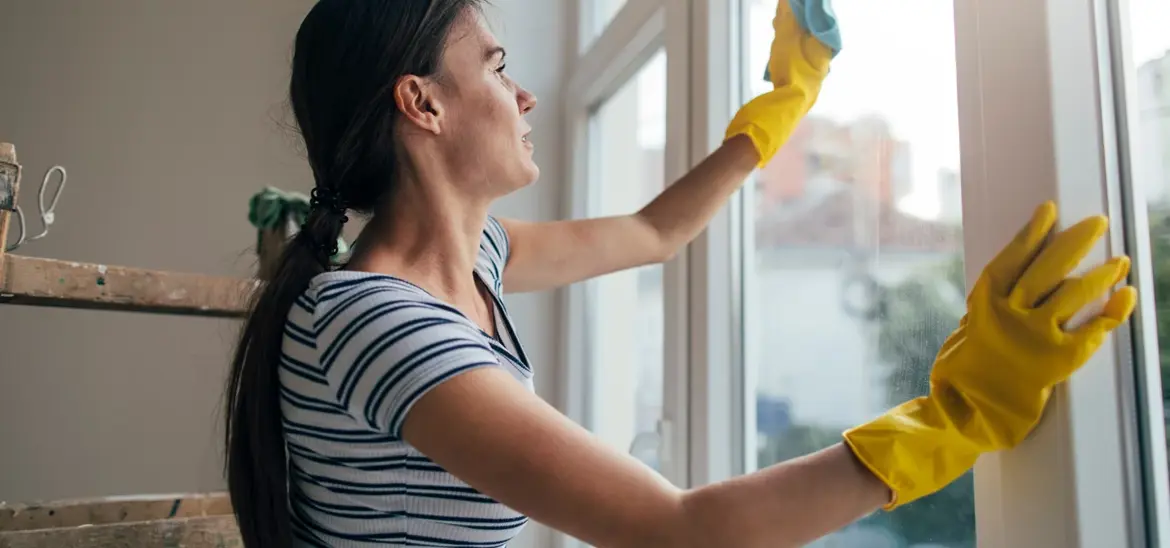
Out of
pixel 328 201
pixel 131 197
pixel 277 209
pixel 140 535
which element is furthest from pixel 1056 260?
pixel 131 197

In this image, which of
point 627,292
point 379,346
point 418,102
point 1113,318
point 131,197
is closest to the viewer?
point 1113,318

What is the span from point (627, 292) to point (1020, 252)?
1145 mm

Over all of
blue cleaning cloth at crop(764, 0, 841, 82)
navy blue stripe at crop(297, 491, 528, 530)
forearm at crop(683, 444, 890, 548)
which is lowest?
navy blue stripe at crop(297, 491, 528, 530)

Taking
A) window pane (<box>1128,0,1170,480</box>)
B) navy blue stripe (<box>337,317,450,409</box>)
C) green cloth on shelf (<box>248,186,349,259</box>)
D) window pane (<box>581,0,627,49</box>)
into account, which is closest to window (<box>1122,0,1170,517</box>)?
window pane (<box>1128,0,1170,480</box>)

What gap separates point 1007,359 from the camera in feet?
1.89

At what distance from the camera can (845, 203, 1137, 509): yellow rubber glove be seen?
0.56 metres

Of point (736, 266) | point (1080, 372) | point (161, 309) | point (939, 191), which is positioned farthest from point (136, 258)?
point (1080, 372)

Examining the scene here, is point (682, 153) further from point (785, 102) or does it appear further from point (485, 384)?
point (485, 384)

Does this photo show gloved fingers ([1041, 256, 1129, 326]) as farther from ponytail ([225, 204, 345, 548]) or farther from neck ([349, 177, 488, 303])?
ponytail ([225, 204, 345, 548])

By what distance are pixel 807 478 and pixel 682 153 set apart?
739 mm

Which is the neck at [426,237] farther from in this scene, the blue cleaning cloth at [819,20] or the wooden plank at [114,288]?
the blue cleaning cloth at [819,20]

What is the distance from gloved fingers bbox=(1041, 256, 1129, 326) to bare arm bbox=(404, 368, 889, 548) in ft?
0.56

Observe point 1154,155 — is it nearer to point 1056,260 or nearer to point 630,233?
point 1056,260

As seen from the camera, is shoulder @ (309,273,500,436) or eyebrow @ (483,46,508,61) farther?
eyebrow @ (483,46,508,61)
